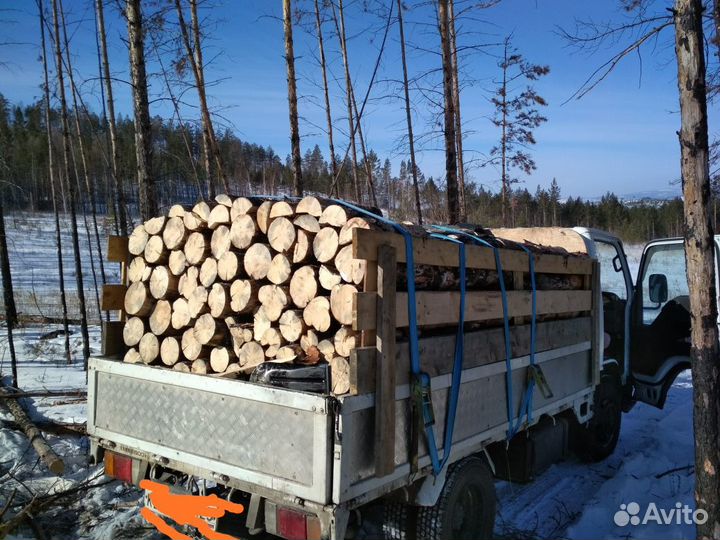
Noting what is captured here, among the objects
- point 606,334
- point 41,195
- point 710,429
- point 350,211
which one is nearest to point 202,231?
point 350,211

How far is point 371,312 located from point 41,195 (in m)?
71.2

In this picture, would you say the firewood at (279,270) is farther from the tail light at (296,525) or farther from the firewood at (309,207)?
the tail light at (296,525)

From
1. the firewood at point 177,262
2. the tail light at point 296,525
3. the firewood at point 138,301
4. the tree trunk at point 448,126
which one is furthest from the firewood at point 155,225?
the tree trunk at point 448,126

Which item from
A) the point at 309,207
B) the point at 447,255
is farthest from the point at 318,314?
the point at 447,255

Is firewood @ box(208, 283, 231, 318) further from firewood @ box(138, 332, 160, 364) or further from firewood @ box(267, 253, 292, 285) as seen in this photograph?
firewood @ box(138, 332, 160, 364)

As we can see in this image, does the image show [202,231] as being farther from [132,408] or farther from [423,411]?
[423,411]

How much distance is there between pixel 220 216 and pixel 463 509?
2.50m

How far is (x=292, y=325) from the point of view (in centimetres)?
313

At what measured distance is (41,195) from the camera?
63.2 metres

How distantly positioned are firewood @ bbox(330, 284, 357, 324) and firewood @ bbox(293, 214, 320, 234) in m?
0.38

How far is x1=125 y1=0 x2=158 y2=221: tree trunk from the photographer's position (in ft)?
21.6

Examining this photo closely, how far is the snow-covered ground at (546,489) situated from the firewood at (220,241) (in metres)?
2.16

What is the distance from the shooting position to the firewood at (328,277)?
117 inches

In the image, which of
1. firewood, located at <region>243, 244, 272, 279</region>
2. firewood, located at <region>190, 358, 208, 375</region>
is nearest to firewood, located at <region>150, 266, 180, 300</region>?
firewood, located at <region>190, 358, 208, 375</region>
